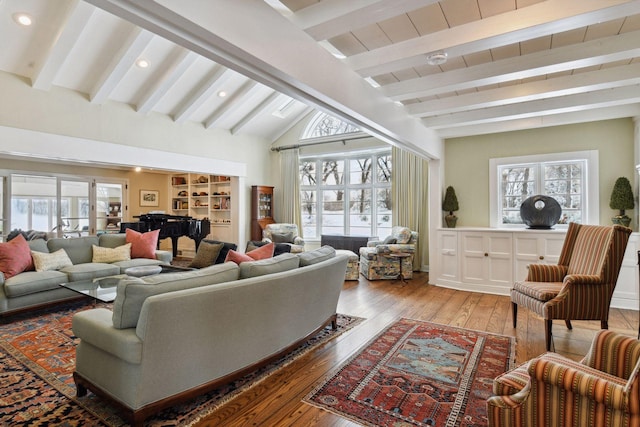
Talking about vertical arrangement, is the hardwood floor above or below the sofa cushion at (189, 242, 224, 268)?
below

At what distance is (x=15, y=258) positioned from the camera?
408 cm

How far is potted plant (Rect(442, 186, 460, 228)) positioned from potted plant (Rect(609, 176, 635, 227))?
2.01m

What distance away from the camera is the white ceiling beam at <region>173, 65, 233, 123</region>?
19.5 ft

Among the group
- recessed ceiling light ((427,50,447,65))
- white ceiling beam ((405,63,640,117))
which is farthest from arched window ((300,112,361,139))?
recessed ceiling light ((427,50,447,65))

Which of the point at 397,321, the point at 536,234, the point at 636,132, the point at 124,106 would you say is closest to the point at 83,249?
the point at 124,106

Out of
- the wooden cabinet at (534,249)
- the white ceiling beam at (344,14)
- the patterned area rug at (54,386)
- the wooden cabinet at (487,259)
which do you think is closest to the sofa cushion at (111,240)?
the patterned area rug at (54,386)

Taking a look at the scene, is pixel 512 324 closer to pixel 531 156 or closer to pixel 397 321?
pixel 397 321

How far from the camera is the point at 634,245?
420cm

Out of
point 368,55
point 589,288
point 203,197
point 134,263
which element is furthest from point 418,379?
point 203,197

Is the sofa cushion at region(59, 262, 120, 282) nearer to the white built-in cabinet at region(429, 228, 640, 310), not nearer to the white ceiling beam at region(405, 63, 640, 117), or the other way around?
the white ceiling beam at region(405, 63, 640, 117)

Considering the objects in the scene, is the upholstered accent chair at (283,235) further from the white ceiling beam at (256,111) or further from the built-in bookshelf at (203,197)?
the white ceiling beam at (256,111)

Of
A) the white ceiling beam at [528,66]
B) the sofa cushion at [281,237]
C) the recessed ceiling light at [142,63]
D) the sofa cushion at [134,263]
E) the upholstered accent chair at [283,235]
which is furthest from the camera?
the sofa cushion at [281,237]

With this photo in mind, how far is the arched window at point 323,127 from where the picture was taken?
784cm

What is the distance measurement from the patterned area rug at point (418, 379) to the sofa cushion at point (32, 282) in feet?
11.9
